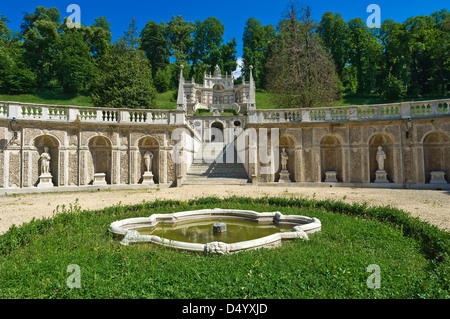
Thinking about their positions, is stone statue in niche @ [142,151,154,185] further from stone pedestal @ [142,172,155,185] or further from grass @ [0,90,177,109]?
grass @ [0,90,177,109]

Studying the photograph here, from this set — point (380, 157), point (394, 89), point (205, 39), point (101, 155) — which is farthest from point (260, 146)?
point (205, 39)

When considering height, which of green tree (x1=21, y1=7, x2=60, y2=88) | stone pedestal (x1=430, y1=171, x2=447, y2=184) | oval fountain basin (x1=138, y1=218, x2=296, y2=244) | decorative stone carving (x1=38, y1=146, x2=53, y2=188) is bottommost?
oval fountain basin (x1=138, y1=218, x2=296, y2=244)

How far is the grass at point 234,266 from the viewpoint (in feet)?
11.9

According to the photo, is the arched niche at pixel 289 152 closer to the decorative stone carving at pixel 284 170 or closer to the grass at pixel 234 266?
the decorative stone carving at pixel 284 170

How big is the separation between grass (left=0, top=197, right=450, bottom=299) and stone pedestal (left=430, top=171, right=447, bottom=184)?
13.0 m

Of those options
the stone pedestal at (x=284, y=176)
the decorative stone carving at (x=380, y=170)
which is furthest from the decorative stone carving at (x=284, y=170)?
the decorative stone carving at (x=380, y=170)

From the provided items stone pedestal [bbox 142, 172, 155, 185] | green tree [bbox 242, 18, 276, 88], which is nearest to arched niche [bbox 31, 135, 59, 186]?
stone pedestal [bbox 142, 172, 155, 185]

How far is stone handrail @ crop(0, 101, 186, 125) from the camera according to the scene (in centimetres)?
1642

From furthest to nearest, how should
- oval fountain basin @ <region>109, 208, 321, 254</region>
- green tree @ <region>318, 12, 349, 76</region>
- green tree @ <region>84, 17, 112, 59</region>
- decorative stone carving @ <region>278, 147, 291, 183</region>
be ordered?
1. green tree @ <region>84, 17, 112, 59</region>
2. green tree @ <region>318, 12, 349, 76</region>
3. decorative stone carving @ <region>278, 147, 291, 183</region>
4. oval fountain basin @ <region>109, 208, 321, 254</region>

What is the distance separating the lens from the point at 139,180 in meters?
19.4

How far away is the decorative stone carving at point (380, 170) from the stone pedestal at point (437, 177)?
2.63 m

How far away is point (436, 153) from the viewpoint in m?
17.2

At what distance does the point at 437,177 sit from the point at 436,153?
184cm

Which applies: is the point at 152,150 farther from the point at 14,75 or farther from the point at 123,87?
the point at 14,75
